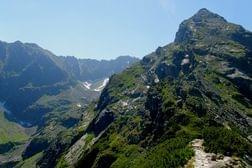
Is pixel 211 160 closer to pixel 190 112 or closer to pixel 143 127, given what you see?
pixel 190 112

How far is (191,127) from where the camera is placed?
110625 mm

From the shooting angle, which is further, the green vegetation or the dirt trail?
the green vegetation

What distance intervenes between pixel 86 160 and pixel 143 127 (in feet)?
87.1

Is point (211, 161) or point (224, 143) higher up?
point (224, 143)

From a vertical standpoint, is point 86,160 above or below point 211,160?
below

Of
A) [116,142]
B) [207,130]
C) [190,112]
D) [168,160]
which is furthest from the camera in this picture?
[116,142]

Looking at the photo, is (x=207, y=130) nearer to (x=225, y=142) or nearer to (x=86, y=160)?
(x=225, y=142)

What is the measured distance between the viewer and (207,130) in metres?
102

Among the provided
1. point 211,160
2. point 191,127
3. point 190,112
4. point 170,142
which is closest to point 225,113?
point 190,112

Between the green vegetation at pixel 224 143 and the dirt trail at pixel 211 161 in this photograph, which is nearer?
the dirt trail at pixel 211 161

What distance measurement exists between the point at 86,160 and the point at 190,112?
→ 53111 millimetres

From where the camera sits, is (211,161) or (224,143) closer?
(211,161)

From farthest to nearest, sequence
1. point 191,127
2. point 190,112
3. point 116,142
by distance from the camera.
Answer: point 116,142, point 190,112, point 191,127

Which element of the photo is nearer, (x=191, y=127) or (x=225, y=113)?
(x=191, y=127)
